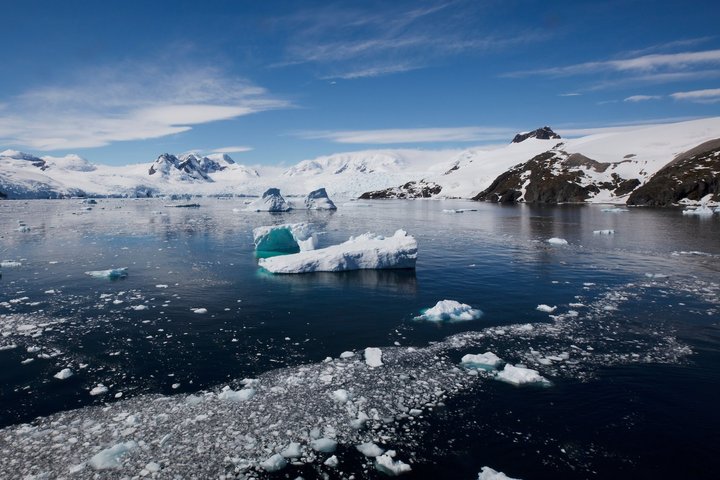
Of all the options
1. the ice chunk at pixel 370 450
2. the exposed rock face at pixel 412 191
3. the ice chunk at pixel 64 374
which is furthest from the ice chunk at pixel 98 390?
the exposed rock face at pixel 412 191

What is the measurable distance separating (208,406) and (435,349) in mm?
5679

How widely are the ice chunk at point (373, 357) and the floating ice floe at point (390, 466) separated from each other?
11.3 feet

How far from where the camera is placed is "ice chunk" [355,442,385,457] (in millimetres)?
6777

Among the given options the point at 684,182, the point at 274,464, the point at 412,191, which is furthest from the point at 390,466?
the point at 412,191

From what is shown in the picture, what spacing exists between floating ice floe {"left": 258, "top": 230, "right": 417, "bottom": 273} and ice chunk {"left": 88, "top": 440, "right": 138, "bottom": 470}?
43.4 ft

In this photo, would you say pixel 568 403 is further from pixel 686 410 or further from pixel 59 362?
pixel 59 362

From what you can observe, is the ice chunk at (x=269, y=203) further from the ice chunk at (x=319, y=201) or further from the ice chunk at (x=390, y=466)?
the ice chunk at (x=390, y=466)

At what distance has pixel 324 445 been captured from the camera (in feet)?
22.9

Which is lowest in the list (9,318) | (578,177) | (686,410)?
(686,410)

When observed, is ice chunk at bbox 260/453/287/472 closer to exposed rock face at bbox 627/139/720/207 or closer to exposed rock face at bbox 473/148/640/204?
exposed rock face at bbox 627/139/720/207

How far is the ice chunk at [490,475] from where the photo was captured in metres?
6.14

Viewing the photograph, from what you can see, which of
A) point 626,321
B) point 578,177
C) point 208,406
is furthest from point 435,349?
point 578,177

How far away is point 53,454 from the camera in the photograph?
22.1 ft

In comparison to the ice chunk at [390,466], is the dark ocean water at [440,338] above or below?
above
